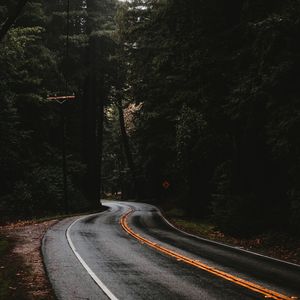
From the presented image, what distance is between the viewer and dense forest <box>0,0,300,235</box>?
15750mm

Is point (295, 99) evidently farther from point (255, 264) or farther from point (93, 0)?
point (93, 0)

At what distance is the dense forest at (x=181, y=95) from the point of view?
1575 centimetres

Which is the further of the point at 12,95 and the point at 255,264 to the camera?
the point at 12,95

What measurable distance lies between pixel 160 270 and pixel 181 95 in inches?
471

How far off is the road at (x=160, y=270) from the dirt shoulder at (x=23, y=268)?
0.98 ft

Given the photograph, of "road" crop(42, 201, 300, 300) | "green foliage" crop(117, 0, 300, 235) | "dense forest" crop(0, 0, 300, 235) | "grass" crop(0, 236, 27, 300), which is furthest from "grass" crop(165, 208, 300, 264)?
"grass" crop(0, 236, 27, 300)

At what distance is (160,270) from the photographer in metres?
11.5

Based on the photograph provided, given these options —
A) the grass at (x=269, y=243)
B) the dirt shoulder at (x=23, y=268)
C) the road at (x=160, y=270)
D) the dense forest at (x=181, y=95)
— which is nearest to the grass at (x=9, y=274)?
the dirt shoulder at (x=23, y=268)

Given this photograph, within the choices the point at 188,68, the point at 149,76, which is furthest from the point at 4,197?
the point at 188,68

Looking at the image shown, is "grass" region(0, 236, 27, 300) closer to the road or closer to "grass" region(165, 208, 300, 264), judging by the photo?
the road

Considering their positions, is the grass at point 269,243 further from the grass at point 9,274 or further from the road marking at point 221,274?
the grass at point 9,274

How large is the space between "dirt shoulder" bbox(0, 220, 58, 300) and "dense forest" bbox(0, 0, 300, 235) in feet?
21.6

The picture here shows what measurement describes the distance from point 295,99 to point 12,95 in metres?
16.4

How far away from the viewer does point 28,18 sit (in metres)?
30.1
